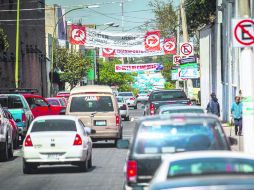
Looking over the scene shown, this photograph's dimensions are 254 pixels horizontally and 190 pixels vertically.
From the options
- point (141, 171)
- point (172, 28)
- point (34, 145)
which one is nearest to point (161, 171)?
point (141, 171)

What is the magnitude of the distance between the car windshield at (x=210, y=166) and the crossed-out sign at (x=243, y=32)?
10153 millimetres

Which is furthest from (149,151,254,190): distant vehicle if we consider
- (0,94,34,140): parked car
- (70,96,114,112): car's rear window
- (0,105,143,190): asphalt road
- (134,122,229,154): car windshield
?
(0,94,34,140): parked car

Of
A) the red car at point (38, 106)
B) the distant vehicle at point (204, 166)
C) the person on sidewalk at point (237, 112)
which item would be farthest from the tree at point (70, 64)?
the distant vehicle at point (204, 166)

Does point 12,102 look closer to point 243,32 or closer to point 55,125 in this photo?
point 55,125

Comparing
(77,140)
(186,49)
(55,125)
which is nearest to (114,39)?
(186,49)

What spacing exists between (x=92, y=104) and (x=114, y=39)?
34.4 metres

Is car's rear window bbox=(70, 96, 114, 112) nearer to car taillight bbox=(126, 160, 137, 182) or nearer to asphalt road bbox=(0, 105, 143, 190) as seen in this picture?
asphalt road bbox=(0, 105, 143, 190)

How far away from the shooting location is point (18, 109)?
3647 cm

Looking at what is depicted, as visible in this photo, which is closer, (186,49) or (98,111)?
(98,111)

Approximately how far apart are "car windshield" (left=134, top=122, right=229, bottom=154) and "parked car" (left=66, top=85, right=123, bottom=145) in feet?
62.1

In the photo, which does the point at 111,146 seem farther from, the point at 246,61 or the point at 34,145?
the point at 246,61

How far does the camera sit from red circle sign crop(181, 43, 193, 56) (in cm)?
5272

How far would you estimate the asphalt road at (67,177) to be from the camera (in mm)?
20172

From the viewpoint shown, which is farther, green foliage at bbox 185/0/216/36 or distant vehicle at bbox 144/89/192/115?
green foliage at bbox 185/0/216/36
